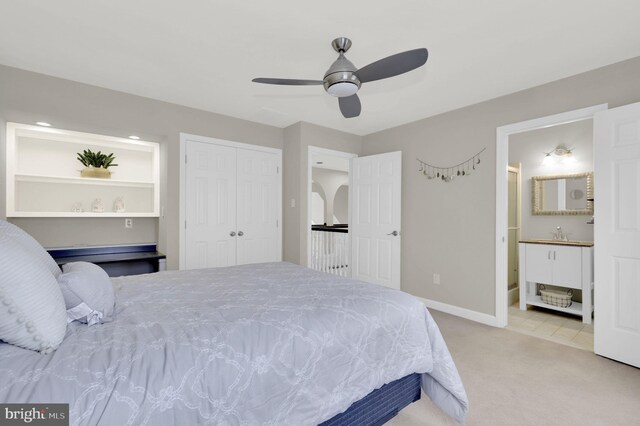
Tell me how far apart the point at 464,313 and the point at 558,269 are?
128cm

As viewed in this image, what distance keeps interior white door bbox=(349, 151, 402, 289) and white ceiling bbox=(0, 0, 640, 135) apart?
Answer: 1270 millimetres

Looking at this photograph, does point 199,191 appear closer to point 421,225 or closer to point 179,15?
point 179,15

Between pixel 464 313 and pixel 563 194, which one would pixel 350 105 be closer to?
pixel 464 313

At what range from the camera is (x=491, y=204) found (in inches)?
133

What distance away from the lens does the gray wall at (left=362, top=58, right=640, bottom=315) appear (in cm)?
294

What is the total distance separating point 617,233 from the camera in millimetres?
2471

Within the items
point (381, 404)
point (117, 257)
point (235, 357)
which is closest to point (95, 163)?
point (117, 257)

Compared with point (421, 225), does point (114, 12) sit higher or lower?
higher

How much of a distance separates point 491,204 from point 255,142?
3086 mm

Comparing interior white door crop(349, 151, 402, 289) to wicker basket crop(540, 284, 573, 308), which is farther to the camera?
interior white door crop(349, 151, 402, 289)

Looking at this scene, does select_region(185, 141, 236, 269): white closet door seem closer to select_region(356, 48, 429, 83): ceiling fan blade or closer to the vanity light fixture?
select_region(356, 48, 429, 83): ceiling fan blade

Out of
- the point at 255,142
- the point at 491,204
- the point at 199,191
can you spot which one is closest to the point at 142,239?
the point at 199,191

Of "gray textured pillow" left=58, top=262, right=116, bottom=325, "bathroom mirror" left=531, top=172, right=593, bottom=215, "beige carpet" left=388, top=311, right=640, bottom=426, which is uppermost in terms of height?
"bathroom mirror" left=531, top=172, right=593, bottom=215

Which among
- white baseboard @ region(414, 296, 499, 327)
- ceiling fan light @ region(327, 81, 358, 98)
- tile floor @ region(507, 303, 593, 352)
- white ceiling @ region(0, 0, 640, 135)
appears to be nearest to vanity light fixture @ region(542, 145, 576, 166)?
white ceiling @ region(0, 0, 640, 135)
